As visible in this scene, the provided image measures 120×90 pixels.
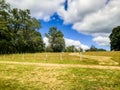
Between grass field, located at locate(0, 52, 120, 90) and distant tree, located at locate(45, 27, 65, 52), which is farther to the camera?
→ distant tree, located at locate(45, 27, 65, 52)

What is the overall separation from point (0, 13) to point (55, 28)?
166 ft

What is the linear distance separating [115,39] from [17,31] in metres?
44.7

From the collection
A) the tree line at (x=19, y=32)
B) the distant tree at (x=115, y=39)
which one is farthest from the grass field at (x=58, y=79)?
the distant tree at (x=115, y=39)

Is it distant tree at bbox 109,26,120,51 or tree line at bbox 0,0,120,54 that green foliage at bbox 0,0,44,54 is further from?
distant tree at bbox 109,26,120,51

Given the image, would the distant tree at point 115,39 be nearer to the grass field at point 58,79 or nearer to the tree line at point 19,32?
the tree line at point 19,32

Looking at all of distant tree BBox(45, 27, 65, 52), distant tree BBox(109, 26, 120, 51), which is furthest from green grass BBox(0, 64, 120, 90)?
distant tree BBox(45, 27, 65, 52)

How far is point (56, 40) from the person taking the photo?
→ 352 ft

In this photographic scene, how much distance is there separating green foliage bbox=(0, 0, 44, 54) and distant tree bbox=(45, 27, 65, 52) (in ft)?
63.3

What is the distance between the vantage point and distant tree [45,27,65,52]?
351 feet

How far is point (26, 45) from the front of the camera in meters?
81.8

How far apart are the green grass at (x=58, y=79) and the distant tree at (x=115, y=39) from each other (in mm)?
75247

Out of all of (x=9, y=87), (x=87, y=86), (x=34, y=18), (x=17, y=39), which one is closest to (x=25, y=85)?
(x=9, y=87)

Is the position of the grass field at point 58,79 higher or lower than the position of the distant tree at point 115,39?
lower

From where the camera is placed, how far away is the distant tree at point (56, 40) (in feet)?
351
